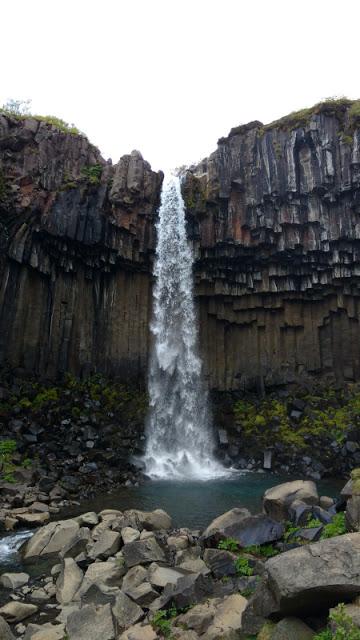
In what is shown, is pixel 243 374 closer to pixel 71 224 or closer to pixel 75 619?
pixel 71 224

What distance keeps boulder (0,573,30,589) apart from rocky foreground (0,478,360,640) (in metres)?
0.02

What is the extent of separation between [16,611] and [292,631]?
16.0ft

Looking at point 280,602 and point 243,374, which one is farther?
point 243,374

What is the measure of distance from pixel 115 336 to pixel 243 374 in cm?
871

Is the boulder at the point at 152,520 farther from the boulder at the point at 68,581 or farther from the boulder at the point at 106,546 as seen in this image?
the boulder at the point at 68,581

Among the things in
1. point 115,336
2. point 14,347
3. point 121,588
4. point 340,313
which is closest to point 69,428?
point 14,347

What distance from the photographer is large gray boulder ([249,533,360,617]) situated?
17.7 feet

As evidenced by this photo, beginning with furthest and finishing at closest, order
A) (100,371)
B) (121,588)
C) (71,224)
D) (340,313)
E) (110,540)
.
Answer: (340,313) < (100,371) < (71,224) < (110,540) < (121,588)

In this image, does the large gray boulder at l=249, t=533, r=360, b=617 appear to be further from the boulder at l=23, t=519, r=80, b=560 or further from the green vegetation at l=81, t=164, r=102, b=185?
the green vegetation at l=81, t=164, r=102, b=185

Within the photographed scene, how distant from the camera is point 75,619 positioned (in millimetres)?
7086

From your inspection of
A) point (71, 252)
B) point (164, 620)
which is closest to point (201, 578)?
point (164, 620)

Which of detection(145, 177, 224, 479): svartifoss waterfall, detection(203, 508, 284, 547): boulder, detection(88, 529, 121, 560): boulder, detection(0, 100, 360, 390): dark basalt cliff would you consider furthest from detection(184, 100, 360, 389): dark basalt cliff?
detection(203, 508, 284, 547): boulder

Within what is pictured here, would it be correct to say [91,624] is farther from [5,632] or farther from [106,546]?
[106,546]

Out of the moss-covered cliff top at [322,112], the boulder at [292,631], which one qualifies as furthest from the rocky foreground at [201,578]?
the moss-covered cliff top at [322,112]
